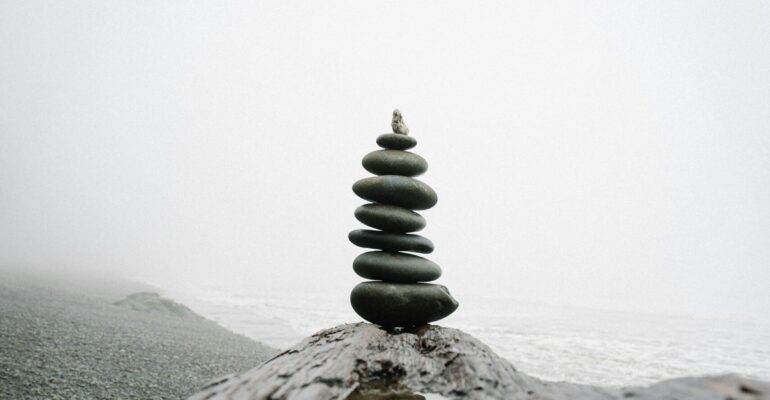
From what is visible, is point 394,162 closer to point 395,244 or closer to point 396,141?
point 396,141

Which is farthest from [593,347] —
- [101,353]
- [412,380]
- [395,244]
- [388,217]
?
[412,380]

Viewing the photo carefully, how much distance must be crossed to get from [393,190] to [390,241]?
542 millimetres

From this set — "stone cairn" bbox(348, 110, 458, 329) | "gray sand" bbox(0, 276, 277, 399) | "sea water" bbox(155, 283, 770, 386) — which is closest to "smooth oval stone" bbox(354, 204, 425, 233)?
"stone cairn" bbox(348, 110, 458, 329)

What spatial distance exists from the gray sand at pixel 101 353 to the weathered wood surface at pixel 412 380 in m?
7.09

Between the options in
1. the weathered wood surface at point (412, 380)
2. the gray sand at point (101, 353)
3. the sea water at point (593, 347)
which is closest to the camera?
the weathered wood surface at point (412, 380)

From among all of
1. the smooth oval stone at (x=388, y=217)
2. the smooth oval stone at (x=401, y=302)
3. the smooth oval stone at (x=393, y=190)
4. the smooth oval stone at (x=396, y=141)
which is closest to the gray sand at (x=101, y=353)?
the smooth oval stone at (x=401, y=302)

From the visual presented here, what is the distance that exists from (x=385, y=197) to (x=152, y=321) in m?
19.0

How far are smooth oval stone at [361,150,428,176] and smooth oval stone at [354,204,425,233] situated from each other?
401 millimetres

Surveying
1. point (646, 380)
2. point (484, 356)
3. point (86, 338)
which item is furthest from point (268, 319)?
point (484, 356)

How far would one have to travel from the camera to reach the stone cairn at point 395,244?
4.61 m

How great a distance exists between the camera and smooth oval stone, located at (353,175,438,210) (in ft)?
15.9

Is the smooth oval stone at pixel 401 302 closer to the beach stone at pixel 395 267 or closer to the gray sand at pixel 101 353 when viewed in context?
the beach stone at pixel 395 267

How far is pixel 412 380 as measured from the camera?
3348mm

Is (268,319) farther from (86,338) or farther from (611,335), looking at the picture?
(611,335)
